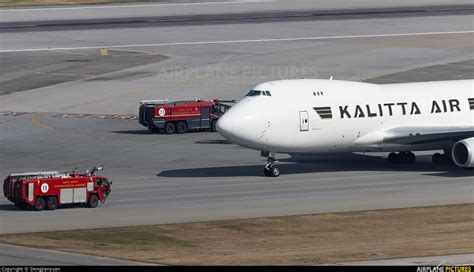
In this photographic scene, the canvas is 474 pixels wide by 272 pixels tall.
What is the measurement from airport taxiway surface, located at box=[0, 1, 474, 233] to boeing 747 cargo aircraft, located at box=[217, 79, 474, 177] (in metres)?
1.78

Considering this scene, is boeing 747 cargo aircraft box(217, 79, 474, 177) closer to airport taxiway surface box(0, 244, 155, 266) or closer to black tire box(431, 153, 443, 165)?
black tire box(431, 153, 443, 165)

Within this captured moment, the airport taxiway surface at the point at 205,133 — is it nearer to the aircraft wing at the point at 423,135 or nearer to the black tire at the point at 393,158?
the black tire at the point at 393,158

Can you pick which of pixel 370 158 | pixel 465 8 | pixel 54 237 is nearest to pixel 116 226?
pixel 54 237

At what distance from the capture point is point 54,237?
178 ft

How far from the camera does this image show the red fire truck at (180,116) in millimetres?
91375

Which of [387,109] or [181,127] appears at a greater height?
[387,109]

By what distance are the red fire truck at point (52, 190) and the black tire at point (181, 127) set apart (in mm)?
28738

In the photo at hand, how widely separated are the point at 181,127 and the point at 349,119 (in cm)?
2259

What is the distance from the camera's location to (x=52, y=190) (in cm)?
6206

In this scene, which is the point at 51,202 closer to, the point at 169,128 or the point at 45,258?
the point at 45,258

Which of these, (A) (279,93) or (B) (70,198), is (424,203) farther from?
(B) (70,198)

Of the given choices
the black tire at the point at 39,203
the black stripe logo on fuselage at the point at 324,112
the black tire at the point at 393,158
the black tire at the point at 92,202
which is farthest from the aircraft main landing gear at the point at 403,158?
the black tire at the point at 39,203

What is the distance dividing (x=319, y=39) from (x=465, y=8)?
38561mm
